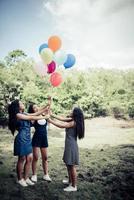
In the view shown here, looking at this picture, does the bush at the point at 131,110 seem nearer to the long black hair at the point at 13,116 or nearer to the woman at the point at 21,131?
the woman at the point at 21,131

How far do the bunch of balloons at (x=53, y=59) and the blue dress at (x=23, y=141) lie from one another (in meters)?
0.77

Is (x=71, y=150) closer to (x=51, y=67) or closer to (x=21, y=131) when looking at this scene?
(x=21, y=131)

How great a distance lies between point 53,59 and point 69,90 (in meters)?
6.30

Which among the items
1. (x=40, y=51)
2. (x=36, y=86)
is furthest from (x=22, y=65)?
(x=40, y=51)

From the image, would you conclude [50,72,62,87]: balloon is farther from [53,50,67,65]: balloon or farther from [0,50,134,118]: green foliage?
[0,50,134,118]: green foliage

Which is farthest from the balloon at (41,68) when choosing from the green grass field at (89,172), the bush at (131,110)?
the bush at (131,110)

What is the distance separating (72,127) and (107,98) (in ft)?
26.4

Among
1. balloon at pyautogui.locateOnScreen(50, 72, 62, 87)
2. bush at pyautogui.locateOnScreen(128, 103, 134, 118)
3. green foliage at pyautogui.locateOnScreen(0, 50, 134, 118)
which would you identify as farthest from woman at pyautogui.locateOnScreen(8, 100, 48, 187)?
bush at pyautogui.locateOnScreen(128, 103, 134, 118)

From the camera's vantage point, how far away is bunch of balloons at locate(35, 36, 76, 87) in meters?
3.49

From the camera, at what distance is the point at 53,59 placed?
3621 mm

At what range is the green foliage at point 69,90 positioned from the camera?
8430 millimetres

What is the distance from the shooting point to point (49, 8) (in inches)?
232

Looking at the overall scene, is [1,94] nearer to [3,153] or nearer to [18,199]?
[3,153]

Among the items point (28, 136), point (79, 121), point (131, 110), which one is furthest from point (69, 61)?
point (131, 110)
